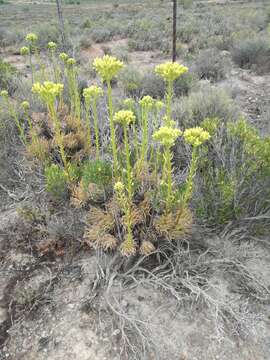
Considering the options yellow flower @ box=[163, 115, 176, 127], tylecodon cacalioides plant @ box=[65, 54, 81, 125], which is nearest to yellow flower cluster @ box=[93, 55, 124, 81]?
yellow flower @ box=[163, 115, 176, 127]

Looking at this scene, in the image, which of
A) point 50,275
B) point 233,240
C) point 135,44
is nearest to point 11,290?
point 50,275

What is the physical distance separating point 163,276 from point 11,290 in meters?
1.21

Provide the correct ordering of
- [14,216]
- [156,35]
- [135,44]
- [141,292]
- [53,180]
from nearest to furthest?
[141,292], [53,180], [14,216], [135,44], [156,35]

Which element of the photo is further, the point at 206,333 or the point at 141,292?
the point at 141,292

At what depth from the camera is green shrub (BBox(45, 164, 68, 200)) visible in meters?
2.85

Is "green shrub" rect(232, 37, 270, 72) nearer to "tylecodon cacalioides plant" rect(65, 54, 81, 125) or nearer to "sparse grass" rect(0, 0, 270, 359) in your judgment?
"tylecodon cacalioides plant" rect(65, 54, 81, 125)

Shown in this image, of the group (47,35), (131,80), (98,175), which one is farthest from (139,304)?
(47,35)

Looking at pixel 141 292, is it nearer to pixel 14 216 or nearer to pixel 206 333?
pixel 206 333

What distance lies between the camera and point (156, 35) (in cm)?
1404

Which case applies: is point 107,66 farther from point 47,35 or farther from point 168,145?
point 47,35

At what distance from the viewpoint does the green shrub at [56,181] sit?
2848 millimetres

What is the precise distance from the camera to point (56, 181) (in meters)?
2.88

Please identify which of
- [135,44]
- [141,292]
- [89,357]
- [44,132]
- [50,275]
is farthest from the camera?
[135,44]

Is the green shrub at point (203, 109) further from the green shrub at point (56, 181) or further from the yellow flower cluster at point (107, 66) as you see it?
the yellow flower cluster at point (107, 66)
